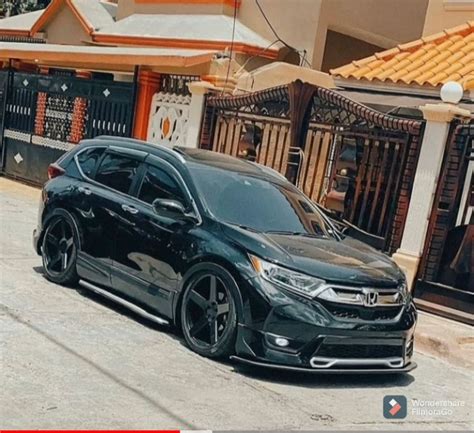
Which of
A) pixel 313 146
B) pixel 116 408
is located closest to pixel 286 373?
pixel 116 408

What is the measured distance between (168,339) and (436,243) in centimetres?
407

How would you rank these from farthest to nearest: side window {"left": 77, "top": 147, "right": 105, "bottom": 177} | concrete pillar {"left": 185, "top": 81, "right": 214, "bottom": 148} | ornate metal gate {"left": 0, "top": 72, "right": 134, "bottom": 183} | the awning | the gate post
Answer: ornate metal gate {"left": 0, "top": 72, "right": 134, "bottom": 183}
the awning
concrete pillar {"left": 185, "top": 81, "right": 214, "bottom": 148}
the gate post
side window {"left": 77, "top": 147, "right": 105, "bottom": 177}

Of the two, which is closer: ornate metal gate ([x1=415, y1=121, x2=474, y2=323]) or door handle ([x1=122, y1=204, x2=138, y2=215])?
door handle ([x1=122, y1=204, x2=138, y2=215])

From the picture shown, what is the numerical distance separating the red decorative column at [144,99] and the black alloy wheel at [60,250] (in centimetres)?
602

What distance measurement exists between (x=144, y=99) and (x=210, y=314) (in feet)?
27.2

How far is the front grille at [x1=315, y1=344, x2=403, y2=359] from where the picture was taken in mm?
5547

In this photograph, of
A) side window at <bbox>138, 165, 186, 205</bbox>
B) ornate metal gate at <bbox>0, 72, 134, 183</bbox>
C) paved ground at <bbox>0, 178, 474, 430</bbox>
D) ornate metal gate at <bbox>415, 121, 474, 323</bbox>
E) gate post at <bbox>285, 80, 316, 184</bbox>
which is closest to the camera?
paved ground at <bbox>0, 178, 474, 430</bbox>

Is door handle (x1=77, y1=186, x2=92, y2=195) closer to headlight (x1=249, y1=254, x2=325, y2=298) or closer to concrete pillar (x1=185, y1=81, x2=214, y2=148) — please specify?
headlight (x1=249, y1=254, x2=325, y2=298)

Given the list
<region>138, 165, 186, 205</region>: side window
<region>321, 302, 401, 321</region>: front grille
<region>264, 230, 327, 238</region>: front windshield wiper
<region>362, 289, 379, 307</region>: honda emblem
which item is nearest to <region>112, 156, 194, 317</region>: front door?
<region>138, 165, 186, 205</region>: side window

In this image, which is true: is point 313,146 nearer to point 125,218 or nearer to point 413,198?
point 413,198

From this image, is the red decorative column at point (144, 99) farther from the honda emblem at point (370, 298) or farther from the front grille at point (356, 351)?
the front grille at point (356, 351)

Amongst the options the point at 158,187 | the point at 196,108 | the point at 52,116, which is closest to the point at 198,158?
the point at 158,187

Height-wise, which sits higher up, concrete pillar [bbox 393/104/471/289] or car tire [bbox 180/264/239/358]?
concrete pillar [bbox 393/104/471/289]

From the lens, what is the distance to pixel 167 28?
15.6 m
